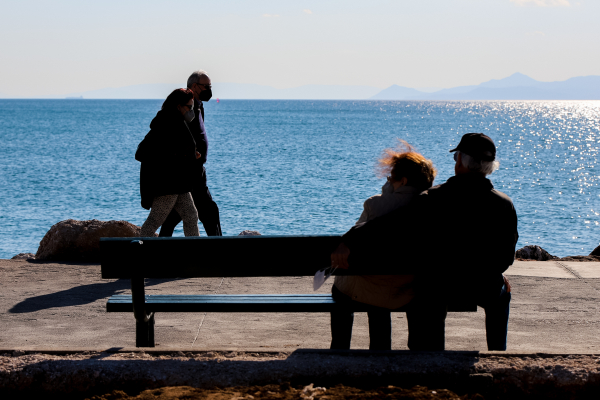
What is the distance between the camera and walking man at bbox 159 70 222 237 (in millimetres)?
6220

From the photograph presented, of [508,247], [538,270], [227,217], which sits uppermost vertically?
[508,247]

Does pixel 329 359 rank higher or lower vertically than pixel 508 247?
lower

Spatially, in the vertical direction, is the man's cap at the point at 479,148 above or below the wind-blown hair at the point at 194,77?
below

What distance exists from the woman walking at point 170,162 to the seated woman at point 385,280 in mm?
2864

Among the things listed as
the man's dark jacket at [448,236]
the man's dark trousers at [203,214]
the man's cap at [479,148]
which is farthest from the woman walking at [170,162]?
the man's cap at [479,148]

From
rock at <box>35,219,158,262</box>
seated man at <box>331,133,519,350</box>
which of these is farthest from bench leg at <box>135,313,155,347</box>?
rock at <box>35,219,158,262</box>

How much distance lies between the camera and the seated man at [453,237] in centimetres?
317

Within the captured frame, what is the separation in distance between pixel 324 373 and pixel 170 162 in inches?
139

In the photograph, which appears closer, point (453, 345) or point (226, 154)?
point (453, 345)

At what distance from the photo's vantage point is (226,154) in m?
45.8

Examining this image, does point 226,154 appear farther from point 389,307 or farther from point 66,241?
point 389,307

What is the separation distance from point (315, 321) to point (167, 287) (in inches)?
64.5

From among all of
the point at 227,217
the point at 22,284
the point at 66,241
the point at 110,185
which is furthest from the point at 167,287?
the point at 110,185

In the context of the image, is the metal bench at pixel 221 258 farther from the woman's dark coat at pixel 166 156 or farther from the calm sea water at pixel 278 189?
the calm sea water at pixel 278 189
